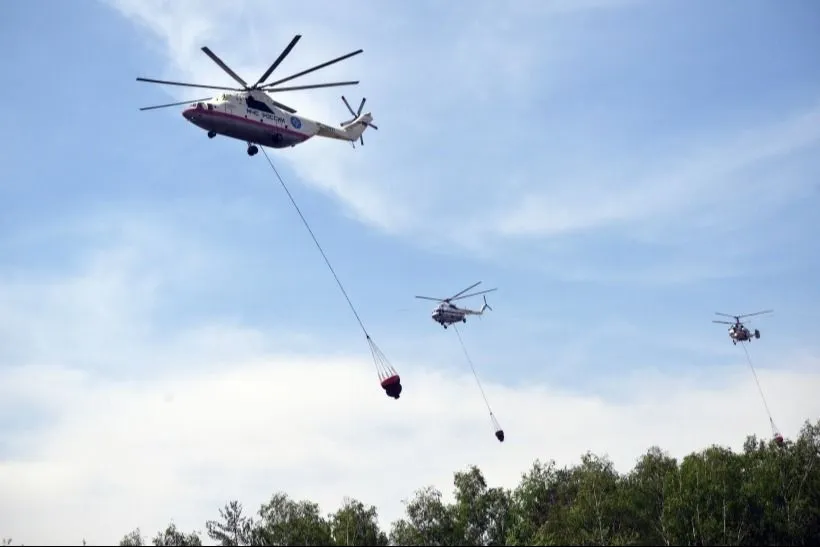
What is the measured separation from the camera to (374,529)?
6794cm

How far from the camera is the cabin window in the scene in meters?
46.5

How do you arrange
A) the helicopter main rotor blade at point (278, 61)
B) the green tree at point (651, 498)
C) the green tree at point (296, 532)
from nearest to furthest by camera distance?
the helicopter main rotor blade at point (278, 61) < the green tree at point (296, 532) < the green tree at point (651, 498)

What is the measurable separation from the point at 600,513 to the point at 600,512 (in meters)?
0.32

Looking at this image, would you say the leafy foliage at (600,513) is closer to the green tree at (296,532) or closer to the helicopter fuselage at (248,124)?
the green tree at (296,532)

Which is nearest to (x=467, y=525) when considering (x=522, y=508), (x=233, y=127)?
(x=522, y=508)

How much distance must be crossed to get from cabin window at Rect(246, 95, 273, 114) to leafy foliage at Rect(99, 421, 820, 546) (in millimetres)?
32075

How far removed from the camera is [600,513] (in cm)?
7644

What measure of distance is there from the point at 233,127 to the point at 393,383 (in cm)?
1751

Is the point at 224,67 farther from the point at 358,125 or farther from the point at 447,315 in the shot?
the point at 447,315

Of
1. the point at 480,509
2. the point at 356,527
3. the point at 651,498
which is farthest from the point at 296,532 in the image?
the point at 651,498

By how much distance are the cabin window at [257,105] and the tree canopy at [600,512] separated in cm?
3234

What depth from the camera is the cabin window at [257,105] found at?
1829 inches

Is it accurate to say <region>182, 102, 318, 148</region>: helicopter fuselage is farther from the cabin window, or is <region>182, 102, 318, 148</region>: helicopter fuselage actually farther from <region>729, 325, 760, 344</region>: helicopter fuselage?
<region>729, 325, 760, 344</region>: helicopter fuselage

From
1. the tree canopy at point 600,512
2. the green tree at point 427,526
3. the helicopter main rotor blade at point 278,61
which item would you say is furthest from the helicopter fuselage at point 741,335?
the helicopter main rotor blade at point 278,61
